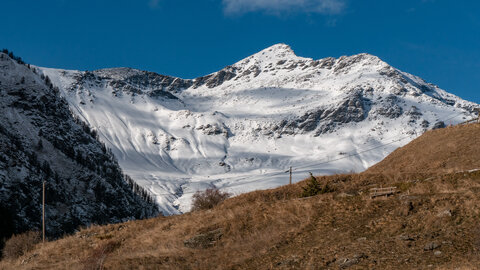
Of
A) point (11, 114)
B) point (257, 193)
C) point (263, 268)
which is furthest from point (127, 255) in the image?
point (11, 114)

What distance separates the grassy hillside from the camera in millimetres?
18625

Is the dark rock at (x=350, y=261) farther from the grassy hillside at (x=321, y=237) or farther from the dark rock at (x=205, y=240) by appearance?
the dark rock at (x=205, y=240)

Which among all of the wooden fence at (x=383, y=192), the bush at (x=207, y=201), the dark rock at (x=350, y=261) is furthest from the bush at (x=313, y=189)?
the dark rock at (x=350, y=261)

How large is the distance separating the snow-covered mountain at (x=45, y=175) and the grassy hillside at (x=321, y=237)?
6778 cm

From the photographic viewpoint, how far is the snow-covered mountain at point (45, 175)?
124 m

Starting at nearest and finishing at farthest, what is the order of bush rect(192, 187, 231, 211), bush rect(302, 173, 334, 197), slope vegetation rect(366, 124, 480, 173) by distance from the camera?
bush rect(302, 173, 334, 197) < slope vegetation rect(366, 124, 480, 173) < bush rect(192, 187, 231, 211)

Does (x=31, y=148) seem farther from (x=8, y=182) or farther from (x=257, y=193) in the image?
(x=257, y=193)

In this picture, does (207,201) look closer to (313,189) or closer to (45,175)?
(313,189)

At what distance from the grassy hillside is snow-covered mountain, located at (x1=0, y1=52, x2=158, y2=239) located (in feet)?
222

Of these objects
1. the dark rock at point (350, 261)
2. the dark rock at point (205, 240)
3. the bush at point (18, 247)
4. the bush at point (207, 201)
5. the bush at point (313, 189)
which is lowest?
the bush at point (18, 247)

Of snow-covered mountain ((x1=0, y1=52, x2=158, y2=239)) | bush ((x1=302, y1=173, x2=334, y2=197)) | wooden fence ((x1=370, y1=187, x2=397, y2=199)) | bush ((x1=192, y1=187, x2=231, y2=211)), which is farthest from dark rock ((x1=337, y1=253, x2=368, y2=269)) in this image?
snow-covered mountain ((x1=0, y1=52, x2=158, y2=239))

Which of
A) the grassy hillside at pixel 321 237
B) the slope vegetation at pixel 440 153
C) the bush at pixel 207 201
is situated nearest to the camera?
the grassy hillside at pixel 321 237

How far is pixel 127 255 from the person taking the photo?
25781mm

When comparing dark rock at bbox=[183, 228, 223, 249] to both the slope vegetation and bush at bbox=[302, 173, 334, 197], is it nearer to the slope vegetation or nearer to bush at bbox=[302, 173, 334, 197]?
bush at bbox=[302, 173, 334, 197]
